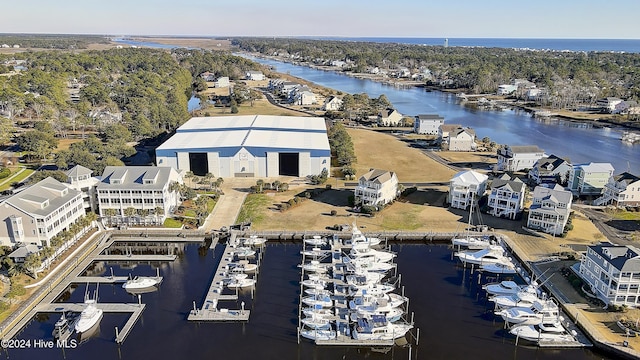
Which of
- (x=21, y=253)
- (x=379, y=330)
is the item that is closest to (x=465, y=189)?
(x=379, y=330)

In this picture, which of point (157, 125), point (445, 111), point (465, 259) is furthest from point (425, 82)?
point (465, 259)

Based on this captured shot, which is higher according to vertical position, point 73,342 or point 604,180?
point 604,180

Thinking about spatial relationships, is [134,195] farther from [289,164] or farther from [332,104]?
[332,104]

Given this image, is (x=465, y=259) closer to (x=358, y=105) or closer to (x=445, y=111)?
(x=358, y=105)

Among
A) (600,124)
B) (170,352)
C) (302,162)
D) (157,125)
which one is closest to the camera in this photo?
(170,352)

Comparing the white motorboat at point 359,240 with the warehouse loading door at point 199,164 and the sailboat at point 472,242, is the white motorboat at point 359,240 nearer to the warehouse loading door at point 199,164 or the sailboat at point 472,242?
the sailboat at point 472,242

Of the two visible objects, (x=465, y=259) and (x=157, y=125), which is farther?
(x=157, y=125)

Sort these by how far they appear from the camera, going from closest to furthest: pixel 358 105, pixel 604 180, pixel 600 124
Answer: pixel 604 180 → pixel 600 124 → pixel 358 105

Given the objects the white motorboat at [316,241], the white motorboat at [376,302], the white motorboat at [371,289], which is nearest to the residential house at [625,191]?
the white motorboat at [371,289]
